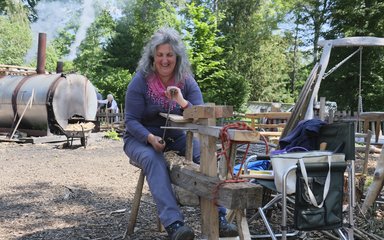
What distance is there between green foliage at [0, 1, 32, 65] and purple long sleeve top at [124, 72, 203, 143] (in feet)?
85.1

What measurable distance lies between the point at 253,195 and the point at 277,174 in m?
0.51

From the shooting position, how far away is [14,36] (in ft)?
90.5

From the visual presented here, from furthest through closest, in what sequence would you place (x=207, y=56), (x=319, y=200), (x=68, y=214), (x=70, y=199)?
(x=207, y=56) < (x=70, y=199) < (x=68, y=214) < (x=319, y=200)

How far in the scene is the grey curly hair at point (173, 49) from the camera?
11.9 ft

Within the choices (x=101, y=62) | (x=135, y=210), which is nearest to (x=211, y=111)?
(x=135, y=210)

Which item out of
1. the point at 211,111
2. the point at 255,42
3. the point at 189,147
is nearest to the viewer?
the point at 211,111

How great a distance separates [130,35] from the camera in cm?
3070

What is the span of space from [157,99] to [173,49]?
1.40ft

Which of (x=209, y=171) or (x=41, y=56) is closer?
(x=209, y=171)

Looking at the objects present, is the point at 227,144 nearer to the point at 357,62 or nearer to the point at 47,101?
the point at 47,101

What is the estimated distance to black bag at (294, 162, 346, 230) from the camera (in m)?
2.86

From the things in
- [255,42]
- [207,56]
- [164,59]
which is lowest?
[164,59]

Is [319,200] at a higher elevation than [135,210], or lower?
higher

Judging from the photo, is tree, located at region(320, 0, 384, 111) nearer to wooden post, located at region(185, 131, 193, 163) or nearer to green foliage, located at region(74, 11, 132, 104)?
green foliage, located at region(74, 11, 132, 104)
